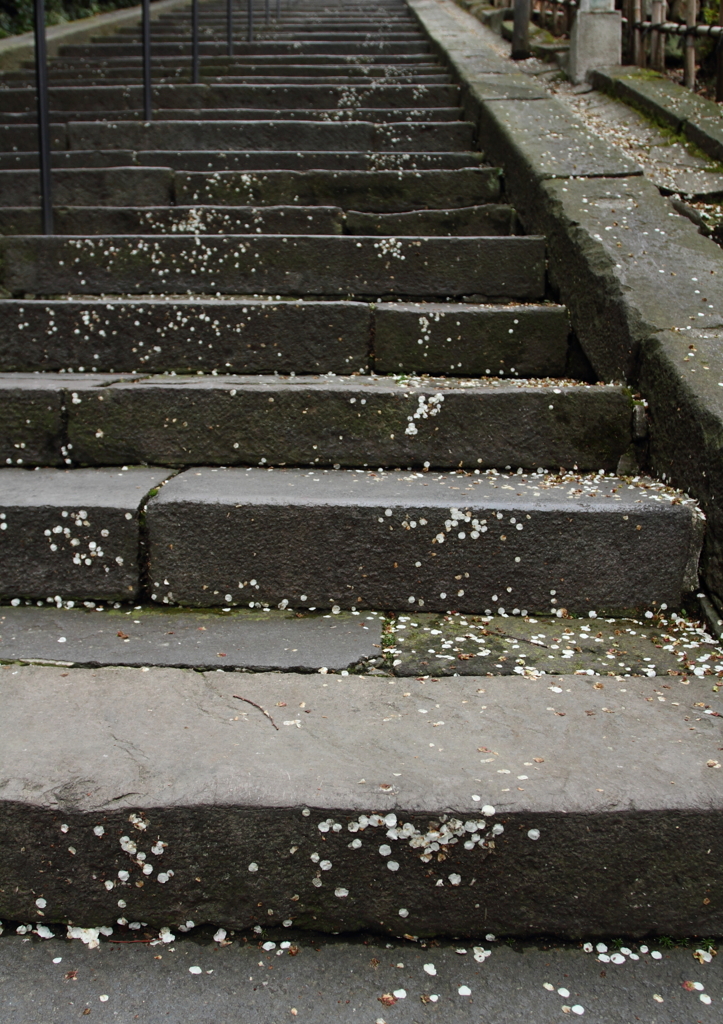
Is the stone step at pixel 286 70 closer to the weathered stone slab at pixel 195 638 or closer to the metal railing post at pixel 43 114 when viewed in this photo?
the metal railing post at pixel 43 114

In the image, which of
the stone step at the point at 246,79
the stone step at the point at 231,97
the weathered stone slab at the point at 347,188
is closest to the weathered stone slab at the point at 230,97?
the stone step at the point at 231,97

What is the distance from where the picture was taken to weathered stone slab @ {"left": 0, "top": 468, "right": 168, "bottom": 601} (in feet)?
7.19

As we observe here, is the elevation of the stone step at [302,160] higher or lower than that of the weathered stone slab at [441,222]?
higher

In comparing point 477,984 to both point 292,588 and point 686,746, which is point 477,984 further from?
point 292,588

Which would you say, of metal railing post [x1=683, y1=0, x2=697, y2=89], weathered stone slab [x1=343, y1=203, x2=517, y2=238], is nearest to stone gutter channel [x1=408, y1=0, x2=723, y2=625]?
weathered stone slab [x1=343, y1=203, x2=517, y2=238]

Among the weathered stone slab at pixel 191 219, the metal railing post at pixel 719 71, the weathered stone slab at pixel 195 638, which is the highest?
the metal railing post at pixel 719 71

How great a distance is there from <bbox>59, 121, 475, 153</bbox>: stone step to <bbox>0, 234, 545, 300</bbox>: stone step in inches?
62.8

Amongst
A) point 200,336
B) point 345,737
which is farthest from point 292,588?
point 200,336

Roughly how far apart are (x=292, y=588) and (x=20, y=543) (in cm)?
71

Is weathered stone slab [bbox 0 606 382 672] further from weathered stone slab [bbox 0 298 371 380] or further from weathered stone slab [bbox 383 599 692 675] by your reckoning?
weathered stone slab [bbox 0 298 371 380]

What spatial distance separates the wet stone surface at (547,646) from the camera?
192 cm

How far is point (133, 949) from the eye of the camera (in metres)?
1.50

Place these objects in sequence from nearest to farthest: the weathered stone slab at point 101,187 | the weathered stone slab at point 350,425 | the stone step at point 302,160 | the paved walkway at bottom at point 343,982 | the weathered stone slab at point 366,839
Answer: the paved walkway at bottom at point 343,982
the weathered stone slab at point 366,839
the weathered stone slab at point 350,425
the weathered stone slab at point 101,187
the stone step at point 302,160

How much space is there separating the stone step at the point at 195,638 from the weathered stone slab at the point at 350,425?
565 mm
